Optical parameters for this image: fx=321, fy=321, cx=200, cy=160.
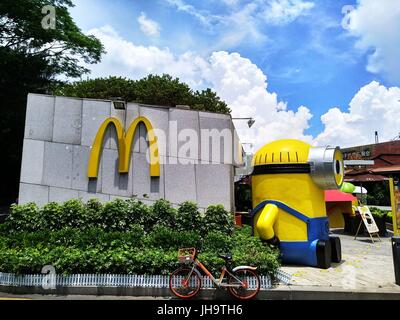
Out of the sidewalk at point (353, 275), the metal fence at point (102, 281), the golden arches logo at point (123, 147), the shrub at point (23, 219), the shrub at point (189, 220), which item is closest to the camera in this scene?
the metal fence at point (102, 281)

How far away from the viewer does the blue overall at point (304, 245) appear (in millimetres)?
7957

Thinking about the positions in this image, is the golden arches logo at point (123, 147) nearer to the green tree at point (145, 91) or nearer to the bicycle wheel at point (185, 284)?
the bicycle wheel at point (185, 284)

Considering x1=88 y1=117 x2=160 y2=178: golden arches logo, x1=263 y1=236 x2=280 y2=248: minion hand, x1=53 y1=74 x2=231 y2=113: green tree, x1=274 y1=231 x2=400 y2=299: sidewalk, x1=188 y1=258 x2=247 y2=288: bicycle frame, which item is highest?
x1=53 y1=74 x2=231 y2=113: green tree

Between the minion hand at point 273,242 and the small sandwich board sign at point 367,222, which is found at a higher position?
the small sandwich board sign at point 367,222

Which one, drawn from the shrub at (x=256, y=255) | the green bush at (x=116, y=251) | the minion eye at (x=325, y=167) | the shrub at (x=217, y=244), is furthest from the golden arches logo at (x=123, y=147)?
the minion eye at (x=325, y=167)

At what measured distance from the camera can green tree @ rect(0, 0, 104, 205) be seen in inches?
781

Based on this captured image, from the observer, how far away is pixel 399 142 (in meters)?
36.4

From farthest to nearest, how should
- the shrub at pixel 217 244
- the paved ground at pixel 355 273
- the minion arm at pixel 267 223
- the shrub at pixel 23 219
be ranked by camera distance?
the shrub at pixel 23 219, the minion arm at pixel 267 223, the shrub at pixel 217 244, the paved ground at pixel 355 273

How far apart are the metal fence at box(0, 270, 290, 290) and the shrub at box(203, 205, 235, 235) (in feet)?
9.51

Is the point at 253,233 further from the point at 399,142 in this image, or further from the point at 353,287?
the point at 399,142

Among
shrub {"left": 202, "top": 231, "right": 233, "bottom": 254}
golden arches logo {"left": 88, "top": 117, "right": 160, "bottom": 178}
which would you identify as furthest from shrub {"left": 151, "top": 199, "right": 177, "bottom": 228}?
shrub {"left": 202, "top": 231, "right": 233, "bottom": 254}

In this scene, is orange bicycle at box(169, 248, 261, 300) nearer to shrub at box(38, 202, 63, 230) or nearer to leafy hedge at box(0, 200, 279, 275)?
leafy hedge at box(0, 200, 279, 275)

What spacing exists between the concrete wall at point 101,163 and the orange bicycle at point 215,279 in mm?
4358

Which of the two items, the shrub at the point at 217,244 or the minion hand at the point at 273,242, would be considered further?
the minion hand at the point at 273,242
